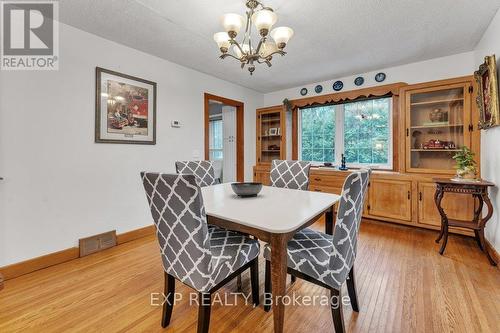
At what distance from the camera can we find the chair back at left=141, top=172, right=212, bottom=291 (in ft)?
3.70

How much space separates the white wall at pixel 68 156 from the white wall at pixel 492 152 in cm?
367

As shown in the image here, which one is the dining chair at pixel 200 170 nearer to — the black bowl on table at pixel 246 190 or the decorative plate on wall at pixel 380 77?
the black bowl on table at pixel 246 190

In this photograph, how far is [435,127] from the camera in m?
3.19

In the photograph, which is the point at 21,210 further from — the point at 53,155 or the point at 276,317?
the point at 276,317

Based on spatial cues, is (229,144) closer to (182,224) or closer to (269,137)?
(269,137)

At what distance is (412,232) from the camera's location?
3.11 m

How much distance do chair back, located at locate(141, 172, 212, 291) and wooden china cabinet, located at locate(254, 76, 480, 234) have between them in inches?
115

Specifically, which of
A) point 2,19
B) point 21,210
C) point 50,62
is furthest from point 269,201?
point 2,19

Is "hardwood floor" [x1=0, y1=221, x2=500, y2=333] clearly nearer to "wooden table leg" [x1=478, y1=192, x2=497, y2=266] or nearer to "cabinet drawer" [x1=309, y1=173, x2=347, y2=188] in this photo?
"wooden table leg" [x1=478, y1=192, x2=497, y2=266]

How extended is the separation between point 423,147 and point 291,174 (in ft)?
6.89

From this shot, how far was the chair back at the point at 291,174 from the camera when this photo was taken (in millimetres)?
2494

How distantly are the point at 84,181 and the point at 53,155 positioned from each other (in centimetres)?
38

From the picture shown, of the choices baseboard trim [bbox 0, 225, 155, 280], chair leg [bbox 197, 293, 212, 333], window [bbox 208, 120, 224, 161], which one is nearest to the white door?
window [bbox 208, 120, 224, 161]

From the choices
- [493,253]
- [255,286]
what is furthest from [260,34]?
[493,253]
